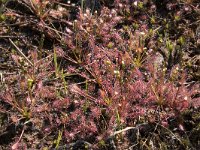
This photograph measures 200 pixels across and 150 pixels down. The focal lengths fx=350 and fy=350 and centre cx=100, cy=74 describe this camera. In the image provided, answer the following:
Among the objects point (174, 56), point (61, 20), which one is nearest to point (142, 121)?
point (174, 56)

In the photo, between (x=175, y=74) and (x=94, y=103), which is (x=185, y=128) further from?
(x=94, y=103)

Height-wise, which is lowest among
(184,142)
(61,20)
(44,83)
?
(184,142)

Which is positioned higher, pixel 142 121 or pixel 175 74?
pixel 175 74

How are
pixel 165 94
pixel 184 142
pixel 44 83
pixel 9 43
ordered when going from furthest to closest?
pixel 9 43
pixel 44 83
pixel 165 94
pixel 184 142

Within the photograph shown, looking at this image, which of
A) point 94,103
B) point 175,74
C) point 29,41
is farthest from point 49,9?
point 175,74

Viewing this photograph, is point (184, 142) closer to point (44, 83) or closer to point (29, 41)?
point (44, 83)

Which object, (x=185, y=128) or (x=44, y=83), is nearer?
(x=185, y=128)

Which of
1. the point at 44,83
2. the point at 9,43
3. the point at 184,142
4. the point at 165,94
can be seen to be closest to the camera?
the point at 184,142
